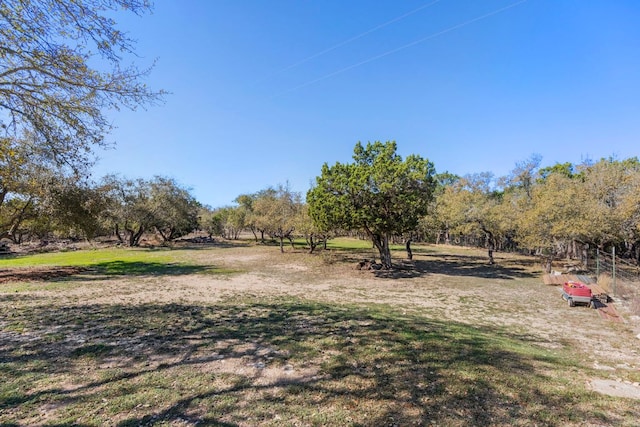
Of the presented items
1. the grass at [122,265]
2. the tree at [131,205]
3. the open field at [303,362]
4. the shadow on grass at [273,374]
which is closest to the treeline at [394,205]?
the grass at [122,265]

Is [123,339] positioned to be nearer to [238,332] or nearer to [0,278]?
[238,332]

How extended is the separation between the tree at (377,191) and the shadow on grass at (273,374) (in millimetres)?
11025

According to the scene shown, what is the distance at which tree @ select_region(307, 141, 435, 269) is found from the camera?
56.9ft

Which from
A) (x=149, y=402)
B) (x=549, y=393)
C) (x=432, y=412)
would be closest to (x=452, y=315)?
(x=549, y=393)

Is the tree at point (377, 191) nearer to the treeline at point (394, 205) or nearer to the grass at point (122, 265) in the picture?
the treeline at point (394, 205)

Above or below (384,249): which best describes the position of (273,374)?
below

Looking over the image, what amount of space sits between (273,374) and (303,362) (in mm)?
598

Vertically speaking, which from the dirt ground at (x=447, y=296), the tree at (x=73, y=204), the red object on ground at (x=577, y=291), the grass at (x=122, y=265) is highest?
the tree at (x=73, y=204)

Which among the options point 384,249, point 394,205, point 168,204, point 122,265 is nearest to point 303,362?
A: point 394,205

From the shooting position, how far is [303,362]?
15.4 ft

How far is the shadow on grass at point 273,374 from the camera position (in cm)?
329

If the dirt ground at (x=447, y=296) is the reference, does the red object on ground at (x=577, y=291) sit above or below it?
above

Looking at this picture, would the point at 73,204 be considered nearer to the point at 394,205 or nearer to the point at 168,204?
the point at 394,205

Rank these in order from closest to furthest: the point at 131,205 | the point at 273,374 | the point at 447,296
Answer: the point at 273,374 < the point at 447,296 < the point at 131,205
